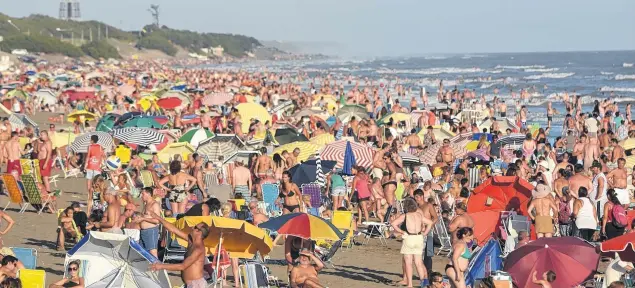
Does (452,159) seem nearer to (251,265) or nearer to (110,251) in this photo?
(251,265)

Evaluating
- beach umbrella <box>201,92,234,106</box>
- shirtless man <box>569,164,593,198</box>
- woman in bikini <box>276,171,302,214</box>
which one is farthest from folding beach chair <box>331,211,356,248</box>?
beach umbrella <box>201,92,234,106</box>

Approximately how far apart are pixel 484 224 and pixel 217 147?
7.07m

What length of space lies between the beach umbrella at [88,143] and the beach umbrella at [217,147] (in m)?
1.51

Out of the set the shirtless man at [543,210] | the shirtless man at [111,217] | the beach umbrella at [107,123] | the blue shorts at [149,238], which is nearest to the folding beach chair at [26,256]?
the shirtless man at [111,217]

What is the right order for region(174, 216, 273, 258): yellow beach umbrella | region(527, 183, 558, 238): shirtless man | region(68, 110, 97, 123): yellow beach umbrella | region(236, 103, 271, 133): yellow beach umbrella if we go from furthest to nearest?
region(68, 110, 97, 123): yellow beach umbrella
region(236, 103, 271, 133): yellow beach umbrella
region(527, 183, 558, 238): shirtless man
region(174, 216, 273, 258): yellow beach umbrella

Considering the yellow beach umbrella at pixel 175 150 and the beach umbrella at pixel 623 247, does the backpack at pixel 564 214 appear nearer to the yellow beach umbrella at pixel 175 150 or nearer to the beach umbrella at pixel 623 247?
the beach umbrella at pixel 623 247

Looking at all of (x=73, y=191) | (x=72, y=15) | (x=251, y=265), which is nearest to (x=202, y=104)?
(x=73, y=191)

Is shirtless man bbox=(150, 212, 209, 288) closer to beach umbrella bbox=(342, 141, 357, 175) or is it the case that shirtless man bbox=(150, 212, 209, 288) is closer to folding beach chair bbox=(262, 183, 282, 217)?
folding beach chair bbox=(262, 183, 282, 217)

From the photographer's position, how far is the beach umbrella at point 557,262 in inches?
324

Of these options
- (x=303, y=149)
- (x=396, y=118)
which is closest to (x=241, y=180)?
(x=303, y=149)

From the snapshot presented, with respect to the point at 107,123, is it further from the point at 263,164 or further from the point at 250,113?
the point at 263,164

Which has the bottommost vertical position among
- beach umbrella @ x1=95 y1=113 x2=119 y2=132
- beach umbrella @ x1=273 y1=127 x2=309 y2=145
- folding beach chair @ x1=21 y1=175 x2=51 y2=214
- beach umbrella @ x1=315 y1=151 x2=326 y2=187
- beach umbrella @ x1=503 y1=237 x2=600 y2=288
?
beach umbrella @ x1=95 y1=113 x2=119 y2=132

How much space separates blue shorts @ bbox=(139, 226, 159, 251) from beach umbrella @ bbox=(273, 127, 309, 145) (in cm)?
839

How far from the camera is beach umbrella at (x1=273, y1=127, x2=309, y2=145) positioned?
18141 mm
